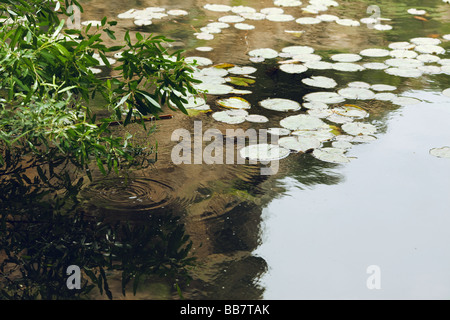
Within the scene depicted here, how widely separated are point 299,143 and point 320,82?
80 centimetres

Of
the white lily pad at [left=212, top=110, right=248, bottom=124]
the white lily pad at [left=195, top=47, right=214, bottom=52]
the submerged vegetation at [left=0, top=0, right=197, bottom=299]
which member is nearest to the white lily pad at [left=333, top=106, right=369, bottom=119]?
the white lily pad at [left=212, top=110, right=248, bottom=124]

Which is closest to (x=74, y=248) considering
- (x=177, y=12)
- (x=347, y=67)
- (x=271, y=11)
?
(x=347, y=67)

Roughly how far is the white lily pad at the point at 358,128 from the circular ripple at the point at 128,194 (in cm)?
101

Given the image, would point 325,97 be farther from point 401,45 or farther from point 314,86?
point 401,45

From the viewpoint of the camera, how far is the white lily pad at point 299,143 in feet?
9.75

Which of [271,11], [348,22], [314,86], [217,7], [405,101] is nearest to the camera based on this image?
[405,101]

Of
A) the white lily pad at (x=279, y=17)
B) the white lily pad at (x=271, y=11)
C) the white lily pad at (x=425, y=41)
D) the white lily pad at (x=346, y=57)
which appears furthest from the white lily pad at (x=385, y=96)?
the white lily pad at (x=271, y=11)

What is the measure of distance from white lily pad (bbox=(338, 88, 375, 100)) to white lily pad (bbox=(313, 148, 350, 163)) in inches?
25.8

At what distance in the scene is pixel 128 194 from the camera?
2576mm

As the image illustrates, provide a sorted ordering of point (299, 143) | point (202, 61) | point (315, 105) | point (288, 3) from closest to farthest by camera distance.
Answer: point (299, 143), point (315, 105), point (202, 61), point (288, 3)

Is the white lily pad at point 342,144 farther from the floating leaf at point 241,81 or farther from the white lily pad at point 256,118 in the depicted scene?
the floating leaf at point 241,81
